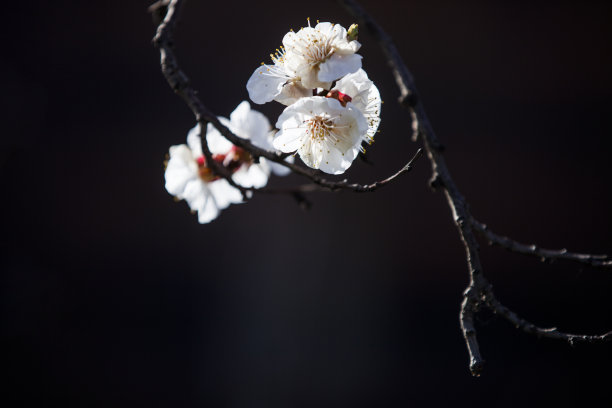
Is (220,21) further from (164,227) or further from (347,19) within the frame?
(164,227)

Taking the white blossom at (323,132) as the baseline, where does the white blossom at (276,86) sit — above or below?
above

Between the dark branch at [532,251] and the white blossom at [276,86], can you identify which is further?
the white blossom at [276,86]

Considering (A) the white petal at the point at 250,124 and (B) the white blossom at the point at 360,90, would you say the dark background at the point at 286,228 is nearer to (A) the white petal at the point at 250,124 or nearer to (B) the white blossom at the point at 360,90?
(A) the white petal at the point at 250,124

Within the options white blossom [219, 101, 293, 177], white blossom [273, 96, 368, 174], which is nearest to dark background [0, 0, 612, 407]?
white blossom [219, 101, 293, 177]

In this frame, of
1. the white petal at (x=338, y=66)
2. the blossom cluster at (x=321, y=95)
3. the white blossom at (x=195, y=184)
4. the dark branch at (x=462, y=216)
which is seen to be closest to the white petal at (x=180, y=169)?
the white blossom at (x=195, y=184)

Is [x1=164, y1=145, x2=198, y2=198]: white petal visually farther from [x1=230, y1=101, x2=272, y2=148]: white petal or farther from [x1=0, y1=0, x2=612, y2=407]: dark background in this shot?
[x1=0, y1=0, x2=612, y2=407]: dark background

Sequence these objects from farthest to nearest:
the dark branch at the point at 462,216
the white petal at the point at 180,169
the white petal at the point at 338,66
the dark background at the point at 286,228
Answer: the dark background at the point at 286,228, the white petal at the point at 180,169, the white petal at the point at 338,66, the dark branch at the point at 462,216
